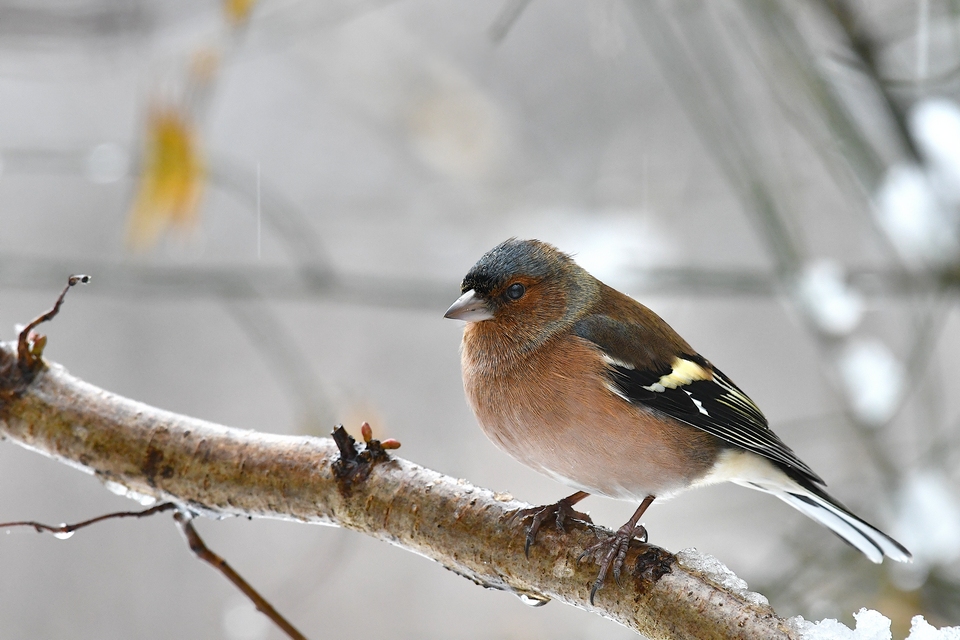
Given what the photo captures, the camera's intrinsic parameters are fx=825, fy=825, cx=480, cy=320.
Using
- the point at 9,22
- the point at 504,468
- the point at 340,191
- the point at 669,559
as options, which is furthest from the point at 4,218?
the point at 669,559

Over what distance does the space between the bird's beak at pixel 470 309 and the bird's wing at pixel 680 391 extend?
0.21 meters

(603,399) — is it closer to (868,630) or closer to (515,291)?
(515,291)

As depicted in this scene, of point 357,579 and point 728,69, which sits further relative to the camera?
point 357,579

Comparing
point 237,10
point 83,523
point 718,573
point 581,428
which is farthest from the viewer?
point 237,10

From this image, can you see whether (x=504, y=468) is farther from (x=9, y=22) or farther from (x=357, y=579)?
(x=9, y=22)

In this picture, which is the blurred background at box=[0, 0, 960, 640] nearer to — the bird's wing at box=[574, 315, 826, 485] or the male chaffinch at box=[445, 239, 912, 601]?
the male chaffinch at box=[445, 239, 912, 601]

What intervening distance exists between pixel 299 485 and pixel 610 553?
57cm

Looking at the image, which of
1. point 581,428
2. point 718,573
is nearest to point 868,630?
point 718,573

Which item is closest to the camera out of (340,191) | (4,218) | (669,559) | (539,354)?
(669,559)

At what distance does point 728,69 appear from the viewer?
274cm

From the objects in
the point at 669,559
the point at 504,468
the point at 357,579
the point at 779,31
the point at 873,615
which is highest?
the point at 779,31

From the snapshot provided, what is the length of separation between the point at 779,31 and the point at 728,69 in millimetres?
513

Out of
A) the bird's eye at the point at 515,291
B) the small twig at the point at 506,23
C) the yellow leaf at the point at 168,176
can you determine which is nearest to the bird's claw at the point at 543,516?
the bird's eye at the point at 515,291

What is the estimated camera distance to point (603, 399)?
5.49 ft
